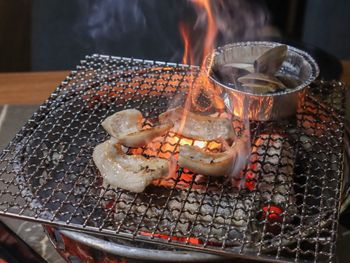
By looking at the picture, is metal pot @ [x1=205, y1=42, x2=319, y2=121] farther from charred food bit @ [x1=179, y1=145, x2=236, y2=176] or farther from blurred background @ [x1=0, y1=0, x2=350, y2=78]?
blurred background @ [x1=0, y1=0, x2=350, y2=78]

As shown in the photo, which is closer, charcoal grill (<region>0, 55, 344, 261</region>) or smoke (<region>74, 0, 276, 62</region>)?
charcoal grill (<region>0, 55, 344, 261</region>)

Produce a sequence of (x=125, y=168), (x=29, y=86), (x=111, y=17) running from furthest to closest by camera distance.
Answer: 1. (x=111, y=17)
2. (x=29, y=86)
3. (x=125, y=168)

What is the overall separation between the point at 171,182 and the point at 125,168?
151 millimetres

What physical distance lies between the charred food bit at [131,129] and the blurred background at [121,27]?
5.37ft

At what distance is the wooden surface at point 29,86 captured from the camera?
2582mm

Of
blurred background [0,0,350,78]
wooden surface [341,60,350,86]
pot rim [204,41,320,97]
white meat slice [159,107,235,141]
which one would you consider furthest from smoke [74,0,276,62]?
white meat slice [159,107,235,141]

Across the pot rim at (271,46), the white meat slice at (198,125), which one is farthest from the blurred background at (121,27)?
the white meat slice at (198,125)

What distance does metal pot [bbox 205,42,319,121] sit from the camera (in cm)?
186

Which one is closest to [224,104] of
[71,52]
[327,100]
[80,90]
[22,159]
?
[327,100]

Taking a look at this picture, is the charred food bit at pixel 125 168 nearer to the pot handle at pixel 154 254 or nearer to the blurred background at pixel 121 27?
the pot handle at pixel 154 254

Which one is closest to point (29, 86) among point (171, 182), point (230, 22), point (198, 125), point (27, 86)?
point (27, 86)

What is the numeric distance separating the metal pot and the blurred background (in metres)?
1.25

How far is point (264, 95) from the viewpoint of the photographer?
6.04ft

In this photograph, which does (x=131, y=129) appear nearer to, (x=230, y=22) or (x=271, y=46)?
(x=271, y=46)
